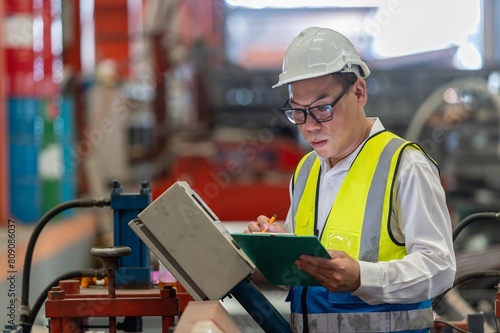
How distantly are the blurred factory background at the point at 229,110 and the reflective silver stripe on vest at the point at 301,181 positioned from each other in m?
2.29

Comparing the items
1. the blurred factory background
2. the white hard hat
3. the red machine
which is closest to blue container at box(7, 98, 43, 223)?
the blurred factory background

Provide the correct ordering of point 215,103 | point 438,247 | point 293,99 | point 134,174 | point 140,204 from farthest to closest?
point 134,174 → point 215,103 → point 140,204 → point 293,99 → point 438,247

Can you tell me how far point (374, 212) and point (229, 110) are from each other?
374 inches

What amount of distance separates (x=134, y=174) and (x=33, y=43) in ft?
19.6

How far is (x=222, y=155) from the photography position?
11383 millimetres

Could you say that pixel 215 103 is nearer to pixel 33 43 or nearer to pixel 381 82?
pixel 381 82

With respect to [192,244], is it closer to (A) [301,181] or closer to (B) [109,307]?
(B) [109,307]

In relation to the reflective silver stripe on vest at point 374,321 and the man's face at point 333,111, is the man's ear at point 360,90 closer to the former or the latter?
the man's face at point 333,111

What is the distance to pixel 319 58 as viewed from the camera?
286 centimetres

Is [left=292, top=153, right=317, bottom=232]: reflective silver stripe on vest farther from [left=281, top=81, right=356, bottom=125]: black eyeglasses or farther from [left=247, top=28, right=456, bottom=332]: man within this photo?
[left=281, top=81, right=356, bottom=125]: black eyeglasses

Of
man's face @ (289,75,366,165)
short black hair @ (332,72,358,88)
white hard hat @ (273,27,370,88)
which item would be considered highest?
white hard hat @ (273,27,370,88)

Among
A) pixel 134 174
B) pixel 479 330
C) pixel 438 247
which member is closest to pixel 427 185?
pixel 438 247

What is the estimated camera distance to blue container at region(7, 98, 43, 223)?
7617 mm

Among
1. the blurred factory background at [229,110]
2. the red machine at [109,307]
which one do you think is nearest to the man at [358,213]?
the red machine at [109,307]
